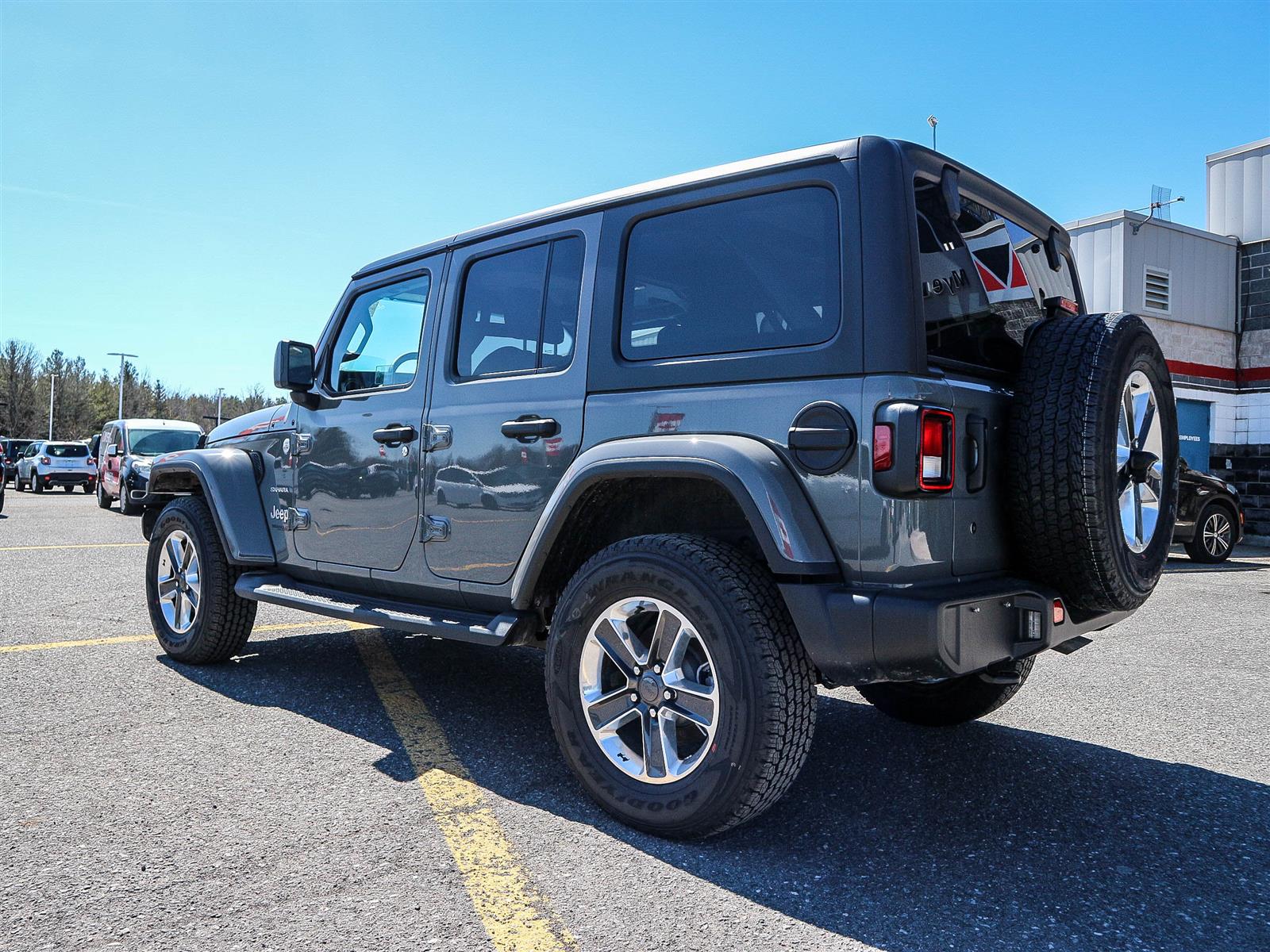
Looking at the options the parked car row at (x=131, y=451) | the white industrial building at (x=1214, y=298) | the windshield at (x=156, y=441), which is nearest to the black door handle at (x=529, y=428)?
the parked car row at (x=131, y=451)

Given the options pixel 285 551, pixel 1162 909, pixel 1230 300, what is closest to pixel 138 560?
pixel 285 551

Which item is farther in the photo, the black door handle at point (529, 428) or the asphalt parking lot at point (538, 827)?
the black door handle at point (529, 428)

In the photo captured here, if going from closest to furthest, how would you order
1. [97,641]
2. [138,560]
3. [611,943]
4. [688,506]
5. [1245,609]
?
[611,943] < [688,506] < [97,641] < [1245,609] < [138,560]

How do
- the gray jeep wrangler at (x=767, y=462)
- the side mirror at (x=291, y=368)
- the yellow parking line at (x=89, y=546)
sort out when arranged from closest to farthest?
1. the gray jeep wrangler at (x=767, y=462)
2. the side mirror at (x=291, y=368)
3. the yellow parking line at (x=89, y=546)

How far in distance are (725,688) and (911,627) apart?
56 cm

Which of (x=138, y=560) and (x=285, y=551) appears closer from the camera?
(x=285, y=551)

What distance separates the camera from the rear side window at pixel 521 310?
11.5ft

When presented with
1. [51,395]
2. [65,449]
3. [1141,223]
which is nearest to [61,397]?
[51,395]

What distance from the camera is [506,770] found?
3.45 m

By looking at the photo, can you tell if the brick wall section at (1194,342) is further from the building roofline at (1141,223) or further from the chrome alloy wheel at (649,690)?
the chrome alloy wheel at (649,690)

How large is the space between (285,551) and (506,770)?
193 centimetres

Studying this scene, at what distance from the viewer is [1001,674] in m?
3.20

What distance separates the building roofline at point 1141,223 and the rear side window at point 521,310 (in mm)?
13866

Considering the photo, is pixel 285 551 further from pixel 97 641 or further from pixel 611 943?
pixel 611 943
